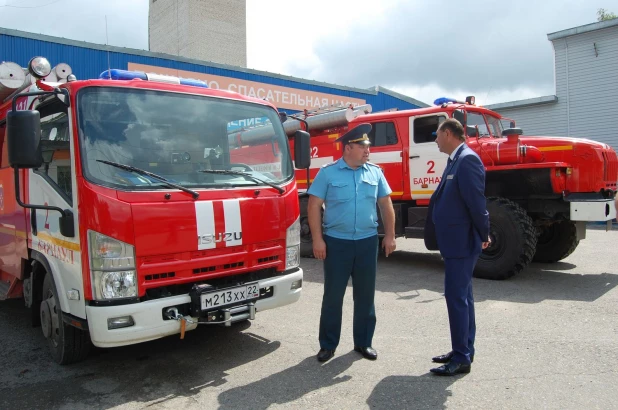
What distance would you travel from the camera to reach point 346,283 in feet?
13.1

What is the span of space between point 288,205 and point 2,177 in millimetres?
2987

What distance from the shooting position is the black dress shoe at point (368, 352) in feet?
13.1

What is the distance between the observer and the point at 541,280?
6816mm

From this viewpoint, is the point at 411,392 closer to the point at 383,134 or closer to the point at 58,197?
the point at 58,197

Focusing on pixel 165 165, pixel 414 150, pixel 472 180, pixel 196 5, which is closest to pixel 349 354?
pixel 472 180

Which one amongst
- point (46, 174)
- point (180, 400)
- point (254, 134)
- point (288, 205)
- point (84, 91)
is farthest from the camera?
point (254, 134)

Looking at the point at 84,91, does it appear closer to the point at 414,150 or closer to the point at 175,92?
the point at 175,92

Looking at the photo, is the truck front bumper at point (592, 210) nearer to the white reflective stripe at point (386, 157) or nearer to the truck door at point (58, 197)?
the white reflective stripe at point (386, 157)

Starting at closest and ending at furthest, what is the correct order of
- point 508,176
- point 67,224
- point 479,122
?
point 67,224 → point 508,176 → point 479,122

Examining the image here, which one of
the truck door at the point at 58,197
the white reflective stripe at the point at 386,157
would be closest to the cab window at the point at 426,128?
the white reflective stripe at the point at 386,157

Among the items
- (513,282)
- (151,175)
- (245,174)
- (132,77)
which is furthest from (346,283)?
(513,282)

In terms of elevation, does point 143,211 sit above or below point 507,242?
above

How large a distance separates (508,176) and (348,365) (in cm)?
424

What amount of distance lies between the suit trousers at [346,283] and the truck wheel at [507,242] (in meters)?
3.27
